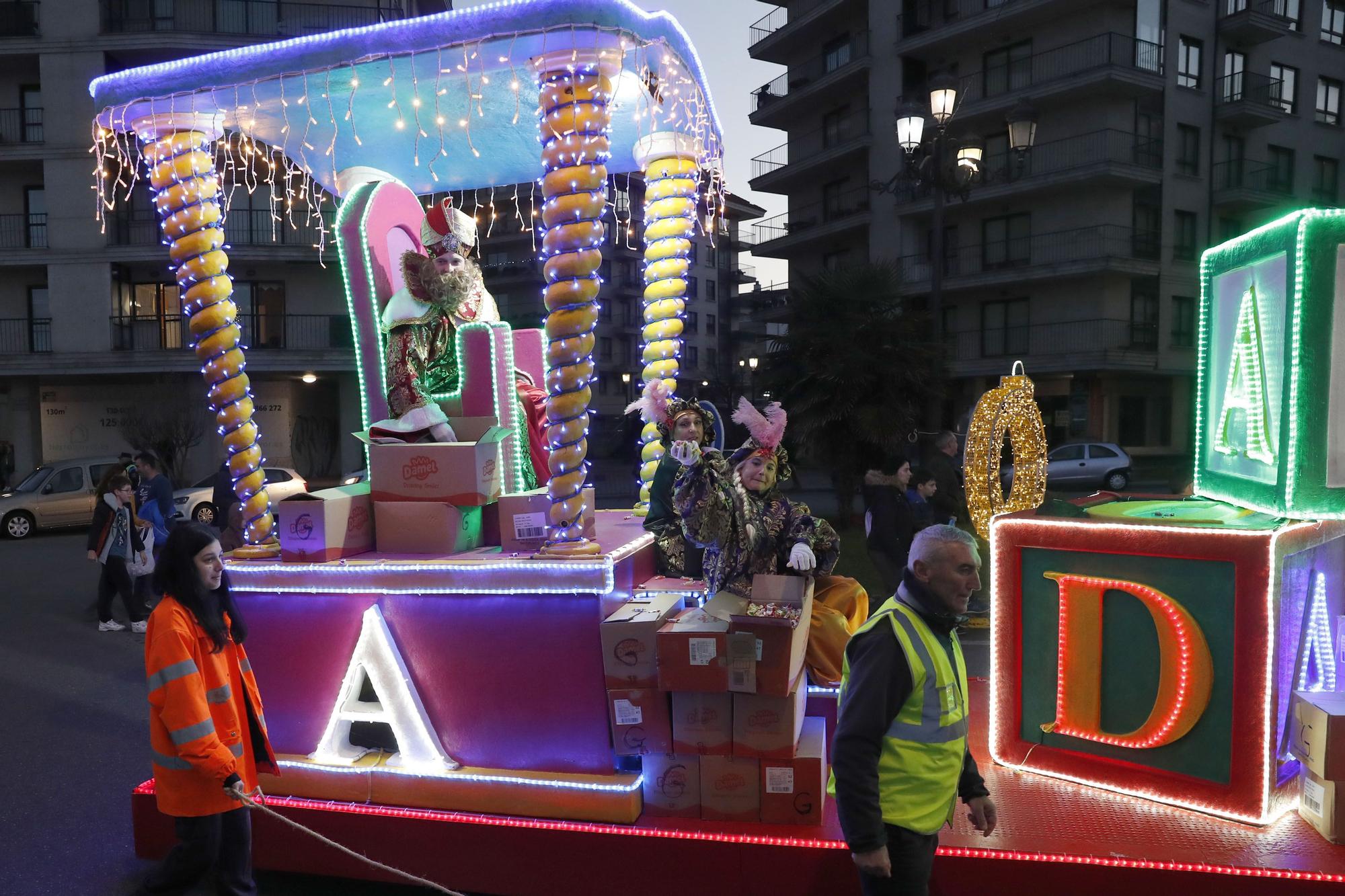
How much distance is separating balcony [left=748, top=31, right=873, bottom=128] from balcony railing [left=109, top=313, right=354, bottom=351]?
17619mm

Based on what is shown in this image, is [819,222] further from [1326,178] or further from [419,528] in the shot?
[419,528]

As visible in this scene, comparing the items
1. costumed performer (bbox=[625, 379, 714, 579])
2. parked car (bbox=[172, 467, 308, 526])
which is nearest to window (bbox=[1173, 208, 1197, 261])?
parked car (bbox=[172, 467, 308, 526])

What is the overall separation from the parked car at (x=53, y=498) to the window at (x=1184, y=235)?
27393mm

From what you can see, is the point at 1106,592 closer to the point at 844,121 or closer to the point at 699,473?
the point at 699,473

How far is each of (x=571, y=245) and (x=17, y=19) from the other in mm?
26110

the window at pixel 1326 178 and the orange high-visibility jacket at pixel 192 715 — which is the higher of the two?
the window at pixel 1326 178

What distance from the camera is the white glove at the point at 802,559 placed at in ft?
12.4

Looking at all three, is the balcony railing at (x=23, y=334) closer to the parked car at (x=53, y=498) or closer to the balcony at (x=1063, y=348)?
the parked car at (x=53, y=498)

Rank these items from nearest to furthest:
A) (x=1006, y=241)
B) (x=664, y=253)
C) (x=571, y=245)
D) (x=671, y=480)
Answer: (x=571, y=245) < (x=671, y=480) < (x=664, y=253) < (x=1006, y=241)

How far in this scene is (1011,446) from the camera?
513cm

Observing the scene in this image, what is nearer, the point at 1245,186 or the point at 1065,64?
the point at 1065,64

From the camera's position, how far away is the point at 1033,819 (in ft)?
11.7

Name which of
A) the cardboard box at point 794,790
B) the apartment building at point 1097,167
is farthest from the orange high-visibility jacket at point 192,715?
the apartment building at point 1097,167

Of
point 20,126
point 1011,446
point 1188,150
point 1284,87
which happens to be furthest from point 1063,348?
point 20,126
